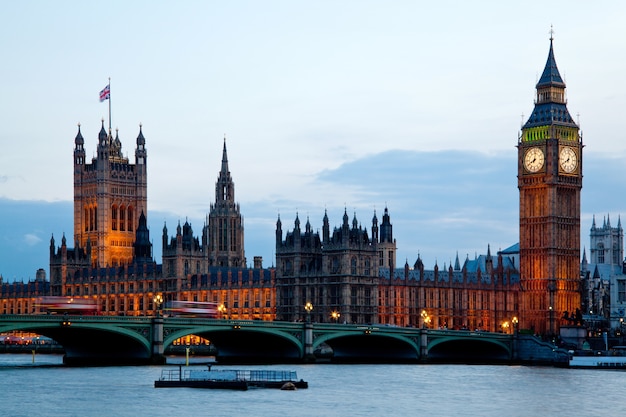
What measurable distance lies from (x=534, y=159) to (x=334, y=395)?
100 metres

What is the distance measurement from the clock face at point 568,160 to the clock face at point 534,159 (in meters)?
2.63

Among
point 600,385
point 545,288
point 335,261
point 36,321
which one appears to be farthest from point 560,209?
point 36,321

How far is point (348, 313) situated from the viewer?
179m

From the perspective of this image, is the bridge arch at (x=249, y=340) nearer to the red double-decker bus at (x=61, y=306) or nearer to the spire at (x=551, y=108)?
the red double-decker bus at (x=61, y=306)

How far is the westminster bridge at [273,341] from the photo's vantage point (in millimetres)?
124275

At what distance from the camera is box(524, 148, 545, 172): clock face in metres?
194

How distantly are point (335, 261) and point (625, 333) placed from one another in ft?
129

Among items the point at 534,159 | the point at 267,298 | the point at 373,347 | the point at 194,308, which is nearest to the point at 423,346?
the point at 373,347

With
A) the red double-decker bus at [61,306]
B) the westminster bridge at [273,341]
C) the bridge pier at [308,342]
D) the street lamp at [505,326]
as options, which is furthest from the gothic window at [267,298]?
the bridge pier at [308,342]

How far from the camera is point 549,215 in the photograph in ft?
631

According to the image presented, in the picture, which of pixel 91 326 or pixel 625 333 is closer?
pixel 91 326

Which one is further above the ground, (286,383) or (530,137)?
(530,137)

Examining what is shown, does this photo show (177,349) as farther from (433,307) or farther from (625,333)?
(625,333)

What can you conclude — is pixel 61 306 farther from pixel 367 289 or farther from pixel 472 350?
pixel 472 350
